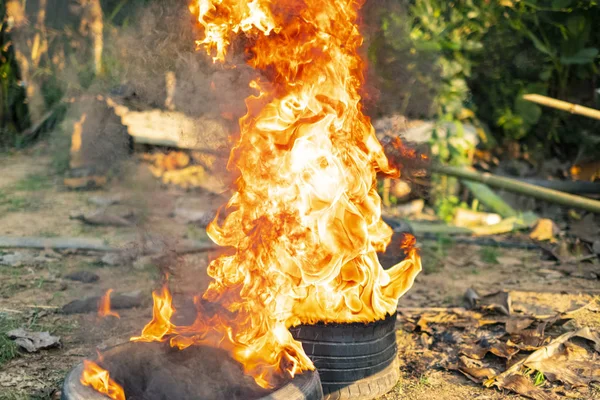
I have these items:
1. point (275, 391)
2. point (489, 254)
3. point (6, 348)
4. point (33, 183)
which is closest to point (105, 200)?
point (33, 183)

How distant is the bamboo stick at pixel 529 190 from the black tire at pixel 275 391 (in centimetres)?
412

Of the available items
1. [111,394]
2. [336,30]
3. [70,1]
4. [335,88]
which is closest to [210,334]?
[111,394]

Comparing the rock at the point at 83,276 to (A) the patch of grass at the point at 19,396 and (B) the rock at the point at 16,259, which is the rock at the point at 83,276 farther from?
(A) the patch of grass at the point at 19,396

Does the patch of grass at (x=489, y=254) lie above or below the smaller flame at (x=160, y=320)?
below

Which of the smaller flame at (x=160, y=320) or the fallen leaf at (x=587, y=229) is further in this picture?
the fallen leaf at (x=587, y=229)

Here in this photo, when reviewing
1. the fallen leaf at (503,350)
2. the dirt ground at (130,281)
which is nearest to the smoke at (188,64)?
the dirt ground at (130,281)

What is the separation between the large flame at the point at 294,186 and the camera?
347 centimetres

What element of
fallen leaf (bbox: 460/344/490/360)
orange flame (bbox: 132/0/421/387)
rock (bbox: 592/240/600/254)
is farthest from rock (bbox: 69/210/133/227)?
rock (bbox: 592/240/600/254)

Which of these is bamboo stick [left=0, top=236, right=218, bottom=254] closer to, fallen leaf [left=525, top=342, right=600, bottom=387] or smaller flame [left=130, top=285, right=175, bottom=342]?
smaller flame [left=130, top=285, right=175, bottom=342]

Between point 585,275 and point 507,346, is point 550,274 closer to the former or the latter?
point 585,275

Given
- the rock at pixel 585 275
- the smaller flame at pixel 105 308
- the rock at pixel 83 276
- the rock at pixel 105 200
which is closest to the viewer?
the smaller flame at pixel 105 308

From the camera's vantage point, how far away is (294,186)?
11.7 ft

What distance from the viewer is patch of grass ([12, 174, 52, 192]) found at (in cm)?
853

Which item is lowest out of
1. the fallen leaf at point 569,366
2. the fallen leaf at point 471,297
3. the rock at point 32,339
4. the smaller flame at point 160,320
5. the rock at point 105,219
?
the rock at point 105,219
